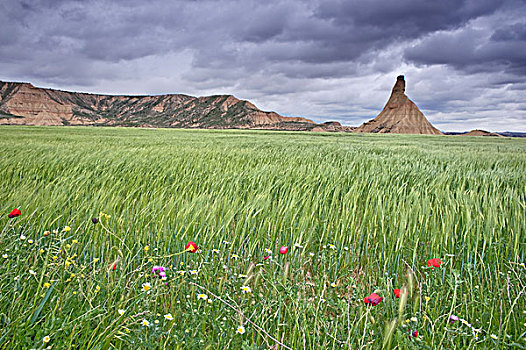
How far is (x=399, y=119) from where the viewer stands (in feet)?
575

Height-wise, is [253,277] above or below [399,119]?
below

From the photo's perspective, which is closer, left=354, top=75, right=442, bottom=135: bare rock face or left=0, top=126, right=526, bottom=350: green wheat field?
left=0, top=126, right=526, bottom=350: green wheat field

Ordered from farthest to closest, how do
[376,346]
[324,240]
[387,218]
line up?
[387,218] < [324,240] < [376,346]

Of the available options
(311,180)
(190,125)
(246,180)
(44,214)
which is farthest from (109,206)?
(190,125)

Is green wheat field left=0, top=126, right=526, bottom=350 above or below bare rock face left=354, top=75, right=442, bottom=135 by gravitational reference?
below

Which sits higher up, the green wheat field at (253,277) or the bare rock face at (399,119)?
the bare rock face at (399,119)

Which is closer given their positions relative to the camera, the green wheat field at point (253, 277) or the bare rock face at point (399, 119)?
the green wheat field at point (253, 277)

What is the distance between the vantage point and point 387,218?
110 inches

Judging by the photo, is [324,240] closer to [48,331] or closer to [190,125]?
[48,331]

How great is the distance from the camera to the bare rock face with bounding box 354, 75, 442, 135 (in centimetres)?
17000

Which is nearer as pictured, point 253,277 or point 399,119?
point 253,277

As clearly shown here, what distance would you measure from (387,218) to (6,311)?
283 centimetres

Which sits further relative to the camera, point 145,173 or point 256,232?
point 145,173

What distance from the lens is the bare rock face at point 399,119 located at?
170m
